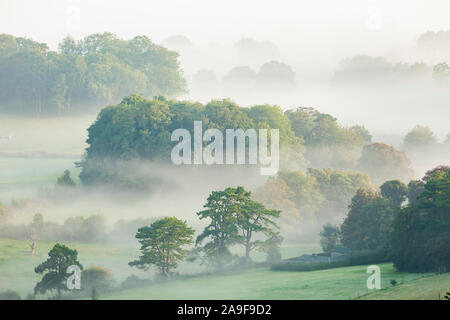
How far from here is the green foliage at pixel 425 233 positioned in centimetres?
5228

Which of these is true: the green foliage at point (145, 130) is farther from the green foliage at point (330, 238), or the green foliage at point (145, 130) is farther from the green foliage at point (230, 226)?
the green foliage at point (330, 238)

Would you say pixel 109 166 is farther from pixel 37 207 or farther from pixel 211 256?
pixel 211 256

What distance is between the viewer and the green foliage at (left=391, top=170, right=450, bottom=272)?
52.3 meters

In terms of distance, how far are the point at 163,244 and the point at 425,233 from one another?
16897 mm

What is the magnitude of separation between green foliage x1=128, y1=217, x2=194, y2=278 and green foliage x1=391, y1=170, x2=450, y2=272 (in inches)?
557

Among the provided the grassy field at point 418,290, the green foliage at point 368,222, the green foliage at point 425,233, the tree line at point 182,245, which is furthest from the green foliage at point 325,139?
the grassy field at point 418,290

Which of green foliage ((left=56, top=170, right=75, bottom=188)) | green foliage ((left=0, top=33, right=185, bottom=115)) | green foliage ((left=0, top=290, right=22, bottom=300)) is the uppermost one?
green foliage ((left=0, top=33, right=185, bottom=115))

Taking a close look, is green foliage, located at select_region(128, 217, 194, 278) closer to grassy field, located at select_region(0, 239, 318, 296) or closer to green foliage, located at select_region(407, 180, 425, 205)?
grassy field, located at select_region(0, 239, 318, 296)

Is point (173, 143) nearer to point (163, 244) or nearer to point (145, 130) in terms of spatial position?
point (145, 130)

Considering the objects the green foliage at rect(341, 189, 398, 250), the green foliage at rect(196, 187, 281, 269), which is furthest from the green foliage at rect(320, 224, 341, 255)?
the green foliage at rect(196, 187, 281, 269)

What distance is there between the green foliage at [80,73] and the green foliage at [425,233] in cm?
7555

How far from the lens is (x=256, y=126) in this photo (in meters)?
97.2


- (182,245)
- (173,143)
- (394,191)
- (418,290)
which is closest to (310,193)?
(394,191)

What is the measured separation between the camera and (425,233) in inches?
2138
